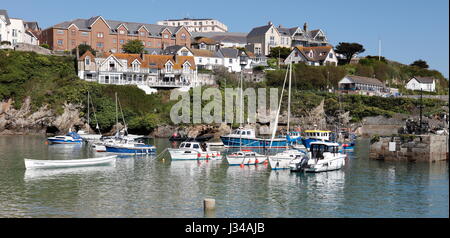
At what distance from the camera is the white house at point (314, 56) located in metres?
107

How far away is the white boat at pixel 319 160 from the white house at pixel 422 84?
234 feet

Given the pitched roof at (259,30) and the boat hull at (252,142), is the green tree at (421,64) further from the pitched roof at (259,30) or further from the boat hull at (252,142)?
the boat hull at (252,142)

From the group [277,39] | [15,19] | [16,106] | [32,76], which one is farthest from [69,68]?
[277,39]

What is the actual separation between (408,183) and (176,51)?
69984mm

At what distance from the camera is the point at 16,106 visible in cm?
7744

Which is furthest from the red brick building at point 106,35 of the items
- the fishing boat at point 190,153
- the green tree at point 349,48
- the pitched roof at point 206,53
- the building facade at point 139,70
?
the fishing boat at point 190,153

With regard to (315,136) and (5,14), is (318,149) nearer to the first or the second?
(315,136)

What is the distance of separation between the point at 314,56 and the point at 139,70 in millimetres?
38552

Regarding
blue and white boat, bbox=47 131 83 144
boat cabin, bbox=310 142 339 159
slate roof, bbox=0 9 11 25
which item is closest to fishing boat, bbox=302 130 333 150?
boat cabin, bbox=310 142 339 159

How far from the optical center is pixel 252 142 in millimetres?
59156

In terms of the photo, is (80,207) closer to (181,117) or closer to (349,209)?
(349,209)

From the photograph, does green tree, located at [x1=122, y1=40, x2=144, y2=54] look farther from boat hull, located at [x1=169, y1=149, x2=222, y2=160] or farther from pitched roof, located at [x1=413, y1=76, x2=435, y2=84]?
boat hull, located at [x1=169, y1=149, x2=222, y2=160]

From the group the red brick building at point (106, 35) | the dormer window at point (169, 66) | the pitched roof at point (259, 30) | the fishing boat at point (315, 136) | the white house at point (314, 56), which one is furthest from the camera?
the pitched roof at point (259, 30)

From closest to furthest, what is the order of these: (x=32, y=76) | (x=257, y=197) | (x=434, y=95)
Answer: (x=257, y=197) < (x=32, y=76) < (x=434, y=95)
